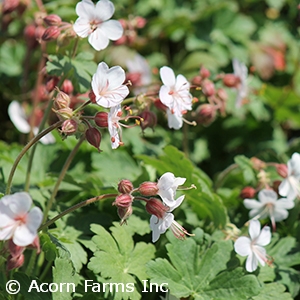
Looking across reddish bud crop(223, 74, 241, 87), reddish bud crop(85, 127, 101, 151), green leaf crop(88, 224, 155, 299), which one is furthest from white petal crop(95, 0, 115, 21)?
reddish bud crop(223, 74, 241, 87)

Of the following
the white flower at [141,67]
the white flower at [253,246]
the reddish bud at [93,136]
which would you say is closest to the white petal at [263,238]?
the white flower at [253,246]

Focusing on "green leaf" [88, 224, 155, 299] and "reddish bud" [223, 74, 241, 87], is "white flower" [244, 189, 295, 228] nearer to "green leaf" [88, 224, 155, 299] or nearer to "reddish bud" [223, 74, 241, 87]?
"green leaf" [88, 224, 155, 299]

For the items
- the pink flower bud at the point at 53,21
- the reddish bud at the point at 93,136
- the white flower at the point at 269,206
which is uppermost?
the pink flower bud at the point at 53,21

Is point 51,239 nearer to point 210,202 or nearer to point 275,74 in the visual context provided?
point 210,202

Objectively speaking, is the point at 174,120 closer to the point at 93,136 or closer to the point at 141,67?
the point at 93,136

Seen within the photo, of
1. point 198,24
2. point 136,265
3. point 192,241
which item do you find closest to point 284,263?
point 192,241

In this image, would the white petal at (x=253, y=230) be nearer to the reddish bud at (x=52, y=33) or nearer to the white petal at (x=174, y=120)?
the white petal at (x=174, y=120)
